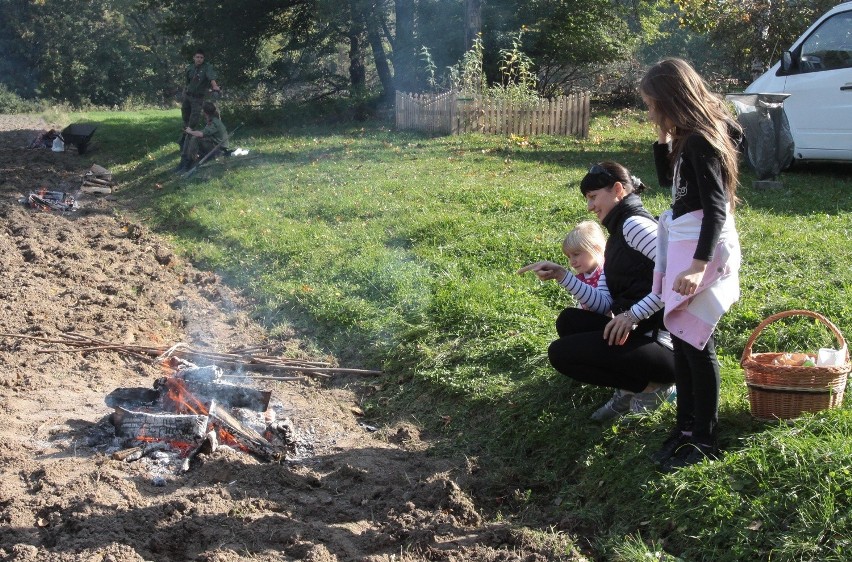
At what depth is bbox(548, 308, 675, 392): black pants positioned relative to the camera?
4.53m

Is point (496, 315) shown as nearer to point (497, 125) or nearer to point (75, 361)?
point (75, 361)

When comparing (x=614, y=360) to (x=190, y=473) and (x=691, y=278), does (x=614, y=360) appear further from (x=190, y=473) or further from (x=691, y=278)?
(x=190, y=473)

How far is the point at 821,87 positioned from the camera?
1079 centimetres

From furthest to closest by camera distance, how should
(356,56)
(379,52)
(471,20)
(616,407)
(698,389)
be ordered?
(356,56)
(379,52)
(471,20)
(616,407)
(698,389)

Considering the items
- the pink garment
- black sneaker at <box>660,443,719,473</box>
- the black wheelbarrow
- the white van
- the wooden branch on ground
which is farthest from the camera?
the black wheelbarrow

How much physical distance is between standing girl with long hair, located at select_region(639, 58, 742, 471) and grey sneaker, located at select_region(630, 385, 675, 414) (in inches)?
22.7

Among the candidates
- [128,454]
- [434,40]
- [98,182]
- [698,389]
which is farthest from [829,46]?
[434,40]

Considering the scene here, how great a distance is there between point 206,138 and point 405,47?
29.4 ft

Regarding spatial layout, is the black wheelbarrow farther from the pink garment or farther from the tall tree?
the pink garment

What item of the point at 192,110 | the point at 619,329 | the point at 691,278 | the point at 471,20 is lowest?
the point at 619,329

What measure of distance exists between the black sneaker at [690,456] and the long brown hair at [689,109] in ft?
3.85

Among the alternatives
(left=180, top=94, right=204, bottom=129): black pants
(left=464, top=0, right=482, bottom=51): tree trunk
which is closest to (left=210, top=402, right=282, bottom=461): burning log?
(left=180, top=94, right=204, bottom=129): black pants

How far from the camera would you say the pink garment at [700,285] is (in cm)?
396

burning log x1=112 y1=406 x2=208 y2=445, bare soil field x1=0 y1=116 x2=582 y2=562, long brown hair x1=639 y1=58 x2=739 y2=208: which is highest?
long brown hair x1=639 y1=58 x2=739 y2=208
